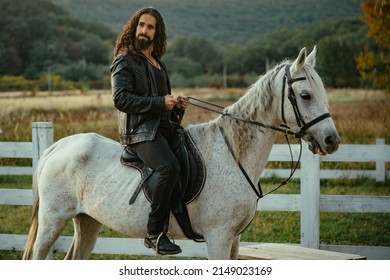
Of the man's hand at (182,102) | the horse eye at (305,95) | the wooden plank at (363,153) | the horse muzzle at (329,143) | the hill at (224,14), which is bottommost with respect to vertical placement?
the wooden plank at (363,153)

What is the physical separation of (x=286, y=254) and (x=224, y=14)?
5655 millimetres

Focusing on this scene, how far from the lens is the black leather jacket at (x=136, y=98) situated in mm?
3943

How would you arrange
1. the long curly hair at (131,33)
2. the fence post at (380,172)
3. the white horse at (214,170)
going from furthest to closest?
the fence post at (380,172), the long curly hair at (131,33), the white horse at (214,170)

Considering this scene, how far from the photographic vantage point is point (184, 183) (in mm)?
3996

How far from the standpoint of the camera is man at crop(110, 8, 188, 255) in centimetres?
392

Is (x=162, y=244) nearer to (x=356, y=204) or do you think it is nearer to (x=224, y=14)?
(x=356, y=204)

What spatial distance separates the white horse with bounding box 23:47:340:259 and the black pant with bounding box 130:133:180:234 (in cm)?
17

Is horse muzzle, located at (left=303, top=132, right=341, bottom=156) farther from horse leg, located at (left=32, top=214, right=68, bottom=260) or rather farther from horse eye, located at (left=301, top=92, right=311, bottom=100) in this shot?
horse leg, located at (left=32, top=214, right=68, bottom=260)

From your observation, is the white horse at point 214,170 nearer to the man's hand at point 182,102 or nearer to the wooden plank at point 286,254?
the man's hand at point 182,102

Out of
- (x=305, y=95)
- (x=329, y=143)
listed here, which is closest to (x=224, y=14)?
(x=305, y=95)

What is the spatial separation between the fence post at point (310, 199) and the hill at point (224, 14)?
276cm

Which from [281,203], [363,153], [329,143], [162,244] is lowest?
[281,203]

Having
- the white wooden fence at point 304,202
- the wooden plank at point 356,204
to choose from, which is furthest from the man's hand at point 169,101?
the wooden plank at point 356,204
